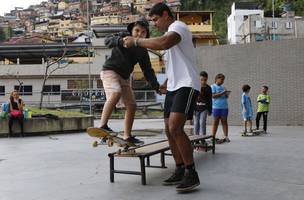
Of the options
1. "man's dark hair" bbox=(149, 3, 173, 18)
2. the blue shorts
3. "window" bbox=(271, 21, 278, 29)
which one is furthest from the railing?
"man's dark hair" bbox=(149, 3, 173, 18)

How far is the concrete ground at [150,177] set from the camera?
535cm

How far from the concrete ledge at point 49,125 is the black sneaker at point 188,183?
37.9 ft

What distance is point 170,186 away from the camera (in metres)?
5.75

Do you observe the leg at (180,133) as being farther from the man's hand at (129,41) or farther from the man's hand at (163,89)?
the man's hand at (163,89)

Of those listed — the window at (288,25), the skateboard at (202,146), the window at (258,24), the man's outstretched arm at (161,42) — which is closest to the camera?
the man's outstretched arm at (161,42)

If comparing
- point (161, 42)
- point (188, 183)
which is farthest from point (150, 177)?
point (161, 42)

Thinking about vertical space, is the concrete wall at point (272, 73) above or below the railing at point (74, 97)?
above

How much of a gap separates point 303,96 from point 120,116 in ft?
45.4

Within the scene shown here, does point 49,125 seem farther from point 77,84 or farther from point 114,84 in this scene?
point 77,84

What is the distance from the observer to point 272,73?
62.5 ft

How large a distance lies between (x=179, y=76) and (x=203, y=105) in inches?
200

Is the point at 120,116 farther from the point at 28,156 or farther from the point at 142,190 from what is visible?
the point at 142,190

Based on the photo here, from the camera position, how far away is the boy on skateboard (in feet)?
17.4

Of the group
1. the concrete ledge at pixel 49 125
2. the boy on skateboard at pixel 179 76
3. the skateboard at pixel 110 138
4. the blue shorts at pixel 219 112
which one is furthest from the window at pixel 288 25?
the boy on skateboard at pixel 179 76
